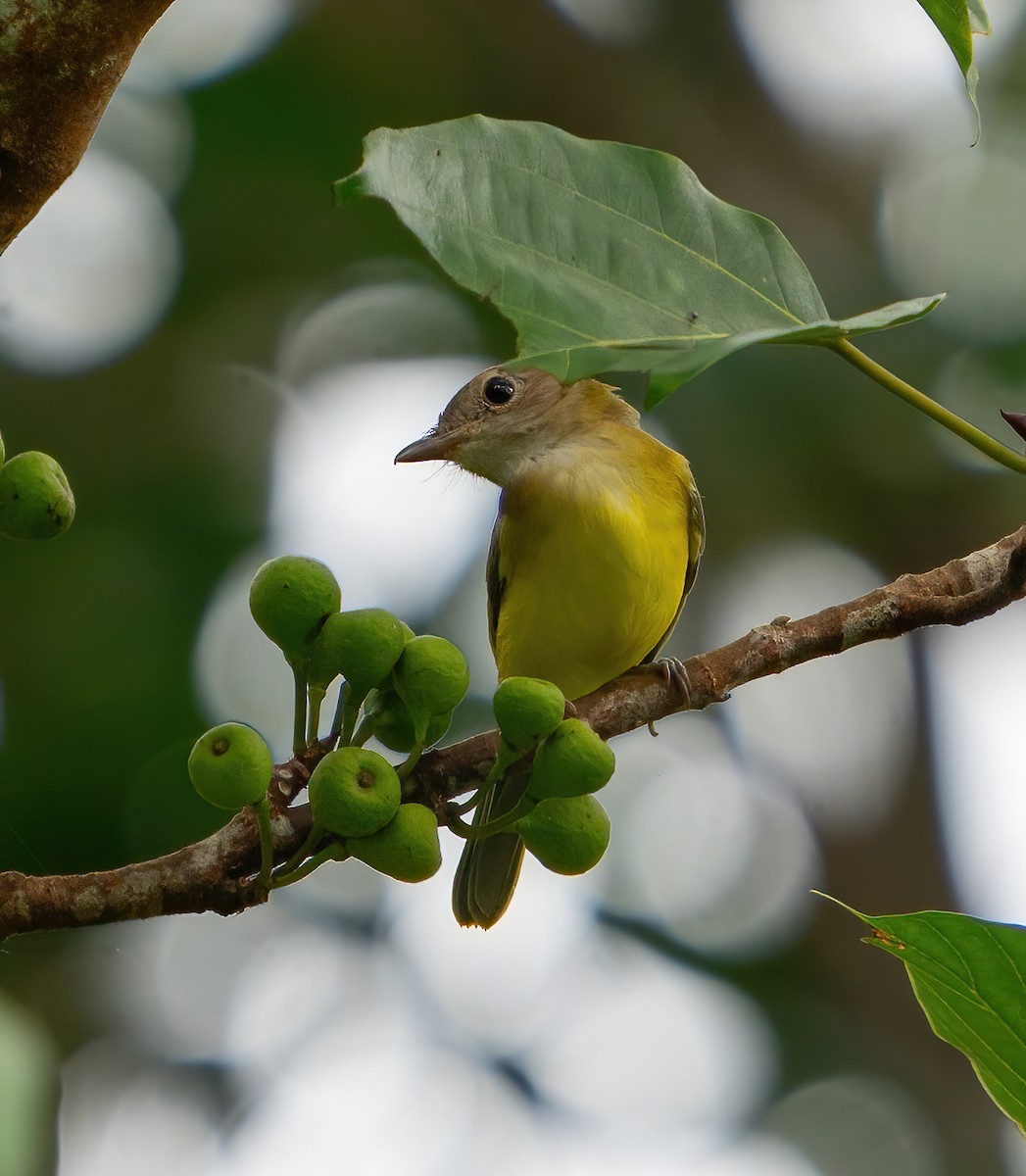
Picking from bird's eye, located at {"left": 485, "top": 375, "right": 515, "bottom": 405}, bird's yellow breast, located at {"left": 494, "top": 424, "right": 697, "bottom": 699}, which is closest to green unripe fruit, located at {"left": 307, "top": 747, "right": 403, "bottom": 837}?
bird's yellow breast, located at {"left": 494, "top": 424, "right": 697, "bottom": 699}

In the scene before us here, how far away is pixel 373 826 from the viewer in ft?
5.34

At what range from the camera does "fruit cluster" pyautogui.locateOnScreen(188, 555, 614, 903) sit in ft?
5.39

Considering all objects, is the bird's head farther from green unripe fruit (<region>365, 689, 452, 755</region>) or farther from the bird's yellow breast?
green unripe fruit (<region>365, 689, 452, 755</region>)

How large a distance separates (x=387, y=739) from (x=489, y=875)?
154 cm

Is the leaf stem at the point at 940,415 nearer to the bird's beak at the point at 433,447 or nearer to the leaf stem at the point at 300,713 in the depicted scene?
the leaf stem at the point at 300,713

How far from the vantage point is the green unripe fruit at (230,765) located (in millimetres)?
1556

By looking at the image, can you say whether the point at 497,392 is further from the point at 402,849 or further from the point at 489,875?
the point at 402,849

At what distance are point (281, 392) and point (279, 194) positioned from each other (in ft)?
2.49

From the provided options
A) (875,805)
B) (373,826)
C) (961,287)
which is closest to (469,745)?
(373,826)

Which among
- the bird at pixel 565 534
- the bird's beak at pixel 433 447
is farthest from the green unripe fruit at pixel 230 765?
the bird's beak at pixel 433 447

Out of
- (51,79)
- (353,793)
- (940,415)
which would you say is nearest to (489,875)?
(353,793)

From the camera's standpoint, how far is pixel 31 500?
154 centimetres

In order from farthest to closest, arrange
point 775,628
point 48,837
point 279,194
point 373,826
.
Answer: point 279,194 → point 48,837 → point 775,628 → point 373,826

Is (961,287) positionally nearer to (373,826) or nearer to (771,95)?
(771,95)
